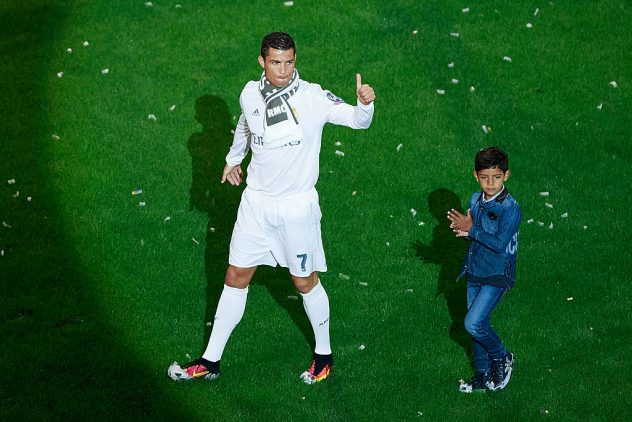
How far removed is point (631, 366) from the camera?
31.3ft

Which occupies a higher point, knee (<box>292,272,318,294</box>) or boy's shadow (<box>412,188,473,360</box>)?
knee (<box>292,272,318,294</box>)

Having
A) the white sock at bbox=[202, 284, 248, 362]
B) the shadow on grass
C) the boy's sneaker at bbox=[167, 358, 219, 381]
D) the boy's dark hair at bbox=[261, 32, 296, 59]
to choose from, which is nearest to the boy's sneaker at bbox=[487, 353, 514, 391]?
the white sock at bbox=[202, 284, 248, 362]

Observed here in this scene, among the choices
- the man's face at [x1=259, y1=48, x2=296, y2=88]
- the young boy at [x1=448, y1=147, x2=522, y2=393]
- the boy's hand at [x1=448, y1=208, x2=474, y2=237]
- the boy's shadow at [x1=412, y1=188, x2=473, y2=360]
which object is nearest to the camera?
the man's face at [x1=259, y1=48, x2=296, y2=88]

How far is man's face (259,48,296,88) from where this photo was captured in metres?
8.31

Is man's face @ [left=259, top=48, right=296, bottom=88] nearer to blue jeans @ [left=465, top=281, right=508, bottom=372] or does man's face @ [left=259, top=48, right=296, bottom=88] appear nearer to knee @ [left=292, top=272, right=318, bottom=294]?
knee @ [left=292, top=272, right=318, bottom=294]

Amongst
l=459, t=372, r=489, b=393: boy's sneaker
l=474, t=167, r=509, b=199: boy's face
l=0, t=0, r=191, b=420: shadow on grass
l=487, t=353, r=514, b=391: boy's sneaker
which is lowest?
l=0, t=0, r=191, b=420: shadow on grass

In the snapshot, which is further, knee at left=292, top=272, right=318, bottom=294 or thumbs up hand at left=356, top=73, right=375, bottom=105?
knee at left=292, top=272, right=318, bottom=294

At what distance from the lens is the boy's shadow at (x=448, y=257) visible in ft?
33.0

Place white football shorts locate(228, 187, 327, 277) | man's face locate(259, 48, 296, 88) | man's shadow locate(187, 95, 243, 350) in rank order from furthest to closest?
man's shadow locate(187, 95, 243, 350)
white football shorts locate(228, 187, 327, 277)
man's face locate(259, 48, 296, 88)

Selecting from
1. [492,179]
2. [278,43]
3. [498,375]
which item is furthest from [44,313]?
[492,179]

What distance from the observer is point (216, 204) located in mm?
11484

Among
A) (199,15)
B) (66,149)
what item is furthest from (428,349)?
(199,15)

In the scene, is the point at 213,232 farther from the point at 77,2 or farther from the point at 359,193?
the point at 77,2

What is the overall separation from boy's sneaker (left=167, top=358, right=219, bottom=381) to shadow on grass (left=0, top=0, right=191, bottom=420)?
148mm
